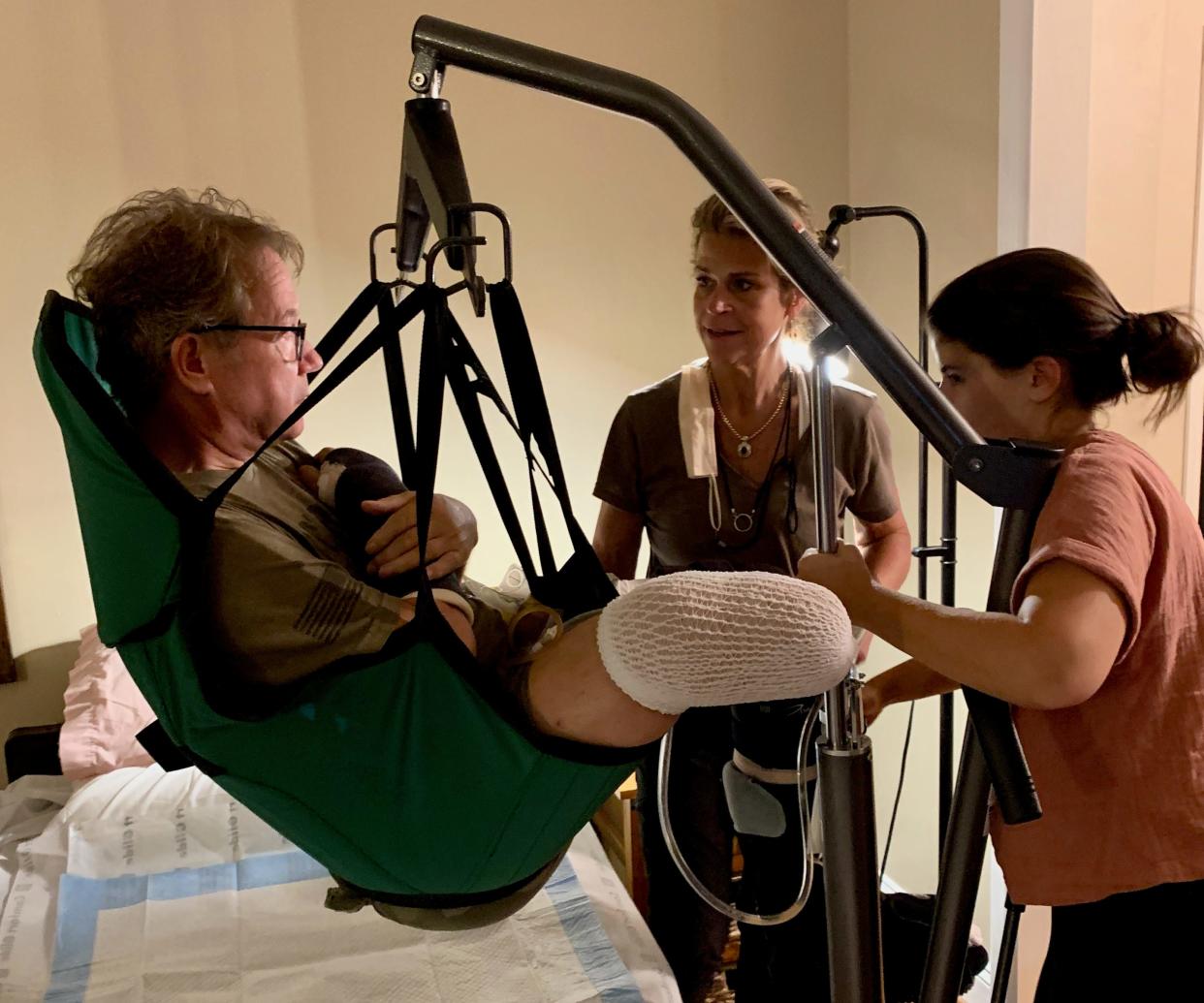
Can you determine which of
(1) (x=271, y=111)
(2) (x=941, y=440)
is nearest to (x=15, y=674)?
(1) (x=271, y=111)

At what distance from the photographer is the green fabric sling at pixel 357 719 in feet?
2.14

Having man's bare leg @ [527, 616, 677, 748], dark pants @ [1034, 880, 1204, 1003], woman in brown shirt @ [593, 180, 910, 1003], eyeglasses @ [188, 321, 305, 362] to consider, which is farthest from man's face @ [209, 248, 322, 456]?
dark pants @ [1034, 880, 1204, 1003]

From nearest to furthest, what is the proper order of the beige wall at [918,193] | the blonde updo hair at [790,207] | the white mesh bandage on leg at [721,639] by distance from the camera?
1. the white mesh bandage on leg at [721,639]
2. the blonde updo hair at [790,207]
3. the beige wall at [918,193]

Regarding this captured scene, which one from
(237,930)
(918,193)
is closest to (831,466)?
(237,930)

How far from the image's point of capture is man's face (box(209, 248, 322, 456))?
A: 2.84ft

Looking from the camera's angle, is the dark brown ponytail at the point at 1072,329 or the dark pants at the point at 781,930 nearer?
the dark brown ponytail at the point at 1072,329

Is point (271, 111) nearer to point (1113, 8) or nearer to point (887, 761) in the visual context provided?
point (1113, 8)

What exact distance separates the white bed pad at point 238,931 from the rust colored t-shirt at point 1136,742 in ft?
2.36

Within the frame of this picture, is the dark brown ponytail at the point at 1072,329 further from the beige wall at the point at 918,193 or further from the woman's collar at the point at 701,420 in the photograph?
the beige wall at the point at 918,193

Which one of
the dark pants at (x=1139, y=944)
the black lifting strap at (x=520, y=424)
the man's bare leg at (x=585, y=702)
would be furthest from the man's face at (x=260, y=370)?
the dark pants at (x=1139, y=944)

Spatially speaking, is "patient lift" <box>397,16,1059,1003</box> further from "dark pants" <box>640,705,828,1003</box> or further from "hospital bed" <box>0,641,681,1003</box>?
"hospital bed" <box>0,641,681,1003</box>

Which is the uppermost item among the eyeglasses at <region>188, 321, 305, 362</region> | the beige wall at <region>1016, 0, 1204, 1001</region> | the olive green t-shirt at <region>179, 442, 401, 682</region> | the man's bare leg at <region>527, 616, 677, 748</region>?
the beige wall at <region>1016, 0, 1204, 1001</region>

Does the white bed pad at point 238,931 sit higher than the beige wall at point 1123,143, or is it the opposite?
the beige wall at point 1123,143

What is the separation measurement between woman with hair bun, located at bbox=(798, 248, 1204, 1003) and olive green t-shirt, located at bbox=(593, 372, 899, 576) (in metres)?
0.41
